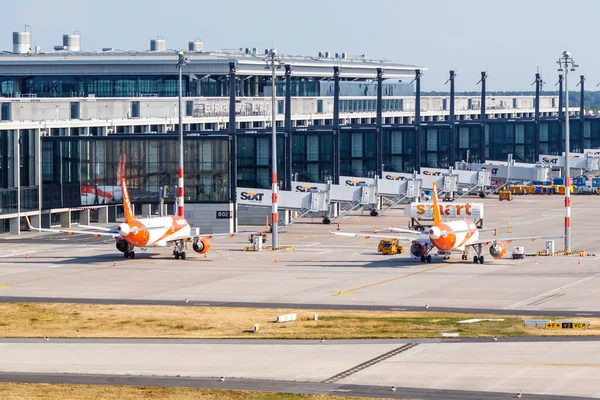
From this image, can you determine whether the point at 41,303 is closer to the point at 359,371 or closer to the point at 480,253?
the point at 359,371

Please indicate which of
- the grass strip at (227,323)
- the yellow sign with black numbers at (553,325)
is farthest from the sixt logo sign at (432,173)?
the yellow sign with black numbers at (553,325)

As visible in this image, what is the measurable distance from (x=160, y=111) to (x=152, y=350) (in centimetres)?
11207

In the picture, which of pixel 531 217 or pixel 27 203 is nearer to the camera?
pixel 27 203

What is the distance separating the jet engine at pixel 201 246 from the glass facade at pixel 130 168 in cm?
2269

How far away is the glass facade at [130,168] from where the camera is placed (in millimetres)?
136375

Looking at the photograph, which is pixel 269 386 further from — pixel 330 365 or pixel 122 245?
pixel 122 245

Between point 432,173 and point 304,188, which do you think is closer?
point 304,188

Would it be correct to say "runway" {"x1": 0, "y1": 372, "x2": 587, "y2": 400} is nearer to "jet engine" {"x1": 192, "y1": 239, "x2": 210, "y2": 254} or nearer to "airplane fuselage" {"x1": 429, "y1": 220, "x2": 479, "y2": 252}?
"airplane fuselage" {"x1": 429, "y1": 220, "x2": 479, "y2": 252}

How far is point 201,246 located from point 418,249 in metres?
19.8

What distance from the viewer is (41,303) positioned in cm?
8306

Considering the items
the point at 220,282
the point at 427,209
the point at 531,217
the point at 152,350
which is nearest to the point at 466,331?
the point at 152,350

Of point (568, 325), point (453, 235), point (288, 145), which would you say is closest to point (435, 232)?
point (453, 235)

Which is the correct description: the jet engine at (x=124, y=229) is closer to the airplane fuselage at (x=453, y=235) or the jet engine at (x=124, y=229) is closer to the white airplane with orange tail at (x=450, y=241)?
the white airplane with orange tail at (x=450, y=241)

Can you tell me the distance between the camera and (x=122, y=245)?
362 ft
